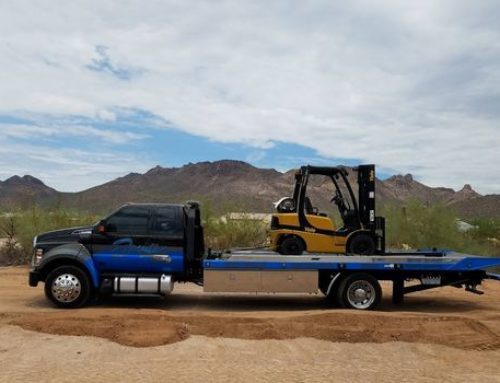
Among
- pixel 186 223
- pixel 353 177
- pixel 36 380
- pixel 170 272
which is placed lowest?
pixel 36 380

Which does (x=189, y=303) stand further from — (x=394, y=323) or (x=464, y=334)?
(x=464, y=334)

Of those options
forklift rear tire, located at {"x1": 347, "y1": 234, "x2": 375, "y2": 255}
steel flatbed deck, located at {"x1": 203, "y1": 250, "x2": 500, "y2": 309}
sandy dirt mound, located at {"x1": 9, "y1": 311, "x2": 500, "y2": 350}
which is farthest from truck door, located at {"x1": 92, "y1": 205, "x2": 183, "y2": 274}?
forklift rear tire, located at {"x1": 347, "y1": 234, "x2": 375, "y2": 255}

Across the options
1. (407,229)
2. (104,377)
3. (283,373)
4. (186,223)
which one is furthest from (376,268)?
(407,229)

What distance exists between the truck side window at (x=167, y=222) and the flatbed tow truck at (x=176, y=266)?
0.07 ft

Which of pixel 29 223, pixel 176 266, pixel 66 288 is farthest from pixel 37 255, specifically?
pixel 29 223

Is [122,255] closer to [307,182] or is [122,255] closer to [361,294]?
[307,182]

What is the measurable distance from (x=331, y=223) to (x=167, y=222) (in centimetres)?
367

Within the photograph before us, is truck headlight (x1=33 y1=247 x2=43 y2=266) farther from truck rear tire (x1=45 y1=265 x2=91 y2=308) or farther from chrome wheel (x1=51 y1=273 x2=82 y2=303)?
chrome wheel (x1=51 y1=273 x2=82 y2=303)

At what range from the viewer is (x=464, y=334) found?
10023 millimetres

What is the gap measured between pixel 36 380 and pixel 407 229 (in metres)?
17.8

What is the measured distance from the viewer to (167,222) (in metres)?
12.8

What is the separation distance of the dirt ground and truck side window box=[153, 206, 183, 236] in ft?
5.36

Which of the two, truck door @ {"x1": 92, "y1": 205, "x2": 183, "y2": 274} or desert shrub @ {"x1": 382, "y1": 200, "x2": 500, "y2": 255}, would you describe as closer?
truck door @ {"x1": 92, "y1": 205, "x2": 183, "y2": 274}

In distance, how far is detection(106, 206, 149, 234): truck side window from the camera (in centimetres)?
1265
